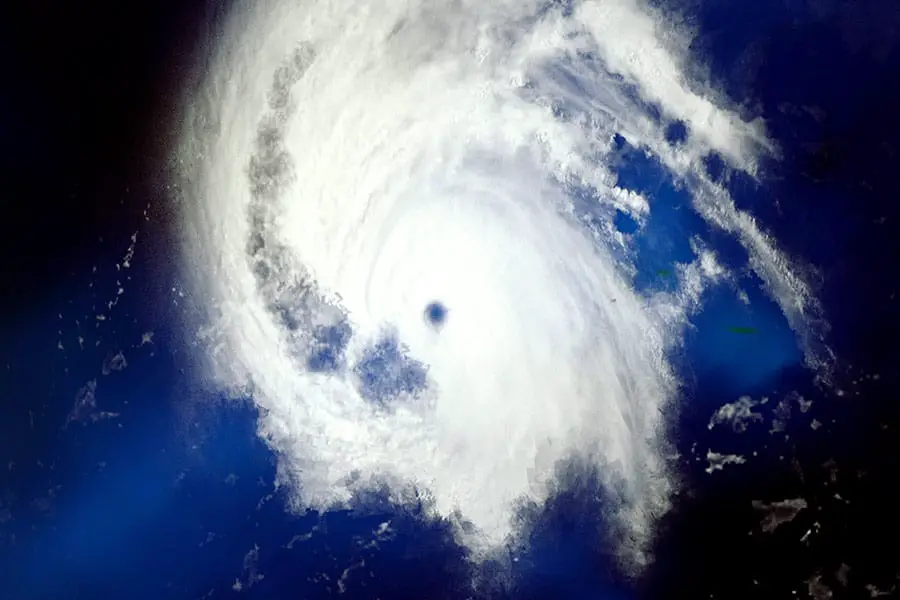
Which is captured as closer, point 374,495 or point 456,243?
point 374,495

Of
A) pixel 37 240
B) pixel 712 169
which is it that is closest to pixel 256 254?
pixel 37 240

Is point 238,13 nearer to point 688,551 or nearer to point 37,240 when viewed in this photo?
point 37,240

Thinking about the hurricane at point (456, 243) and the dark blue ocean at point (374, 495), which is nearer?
the dark blue ocean at point (374, 495)

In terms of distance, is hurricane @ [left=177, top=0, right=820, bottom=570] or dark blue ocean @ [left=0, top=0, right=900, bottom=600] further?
hurricane @ [left=177, top=0, right=820, bottom=570]

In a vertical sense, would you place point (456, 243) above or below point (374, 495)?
above
